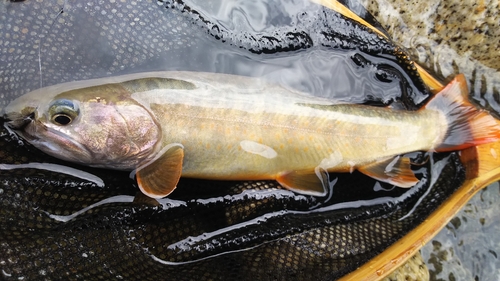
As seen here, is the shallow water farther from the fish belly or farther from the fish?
the fish belly

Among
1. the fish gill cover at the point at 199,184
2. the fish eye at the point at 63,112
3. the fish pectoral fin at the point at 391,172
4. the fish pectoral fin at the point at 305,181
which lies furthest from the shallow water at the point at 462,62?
the fish eye at the point at 63,112

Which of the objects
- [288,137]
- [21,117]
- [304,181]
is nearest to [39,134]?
[21,117]

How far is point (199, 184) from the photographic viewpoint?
208 cm

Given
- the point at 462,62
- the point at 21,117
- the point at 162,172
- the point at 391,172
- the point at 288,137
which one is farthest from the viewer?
the point at 462,62

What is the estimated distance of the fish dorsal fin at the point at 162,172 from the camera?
1.89 m

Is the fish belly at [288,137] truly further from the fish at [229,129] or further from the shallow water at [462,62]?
the shallow water at [462,62]

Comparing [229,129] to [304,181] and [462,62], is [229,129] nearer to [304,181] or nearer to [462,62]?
[304,181]

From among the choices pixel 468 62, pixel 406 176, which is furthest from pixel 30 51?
pixel 468 62

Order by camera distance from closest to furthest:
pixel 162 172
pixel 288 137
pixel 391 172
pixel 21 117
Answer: pixel 21 117, pixel 162 172, pixel 288 137, pixel 391 172

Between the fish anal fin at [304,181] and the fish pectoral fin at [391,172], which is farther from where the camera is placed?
the fish pectoral fin at [391,172]

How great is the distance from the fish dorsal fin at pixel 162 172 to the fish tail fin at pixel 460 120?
56.6 inches

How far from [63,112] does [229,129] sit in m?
0.75

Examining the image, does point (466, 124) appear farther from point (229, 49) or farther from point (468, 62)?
point (229, 49)

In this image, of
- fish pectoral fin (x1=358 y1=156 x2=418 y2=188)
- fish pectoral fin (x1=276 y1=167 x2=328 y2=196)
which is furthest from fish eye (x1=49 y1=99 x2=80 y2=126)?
fish pectoral fin (x1=358 y1=156 x2=418 y2=188)
